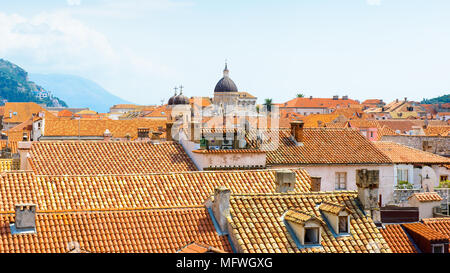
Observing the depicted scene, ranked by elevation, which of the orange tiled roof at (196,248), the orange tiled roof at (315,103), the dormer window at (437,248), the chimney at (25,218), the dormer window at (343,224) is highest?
the orange tiled roof at (315,103)

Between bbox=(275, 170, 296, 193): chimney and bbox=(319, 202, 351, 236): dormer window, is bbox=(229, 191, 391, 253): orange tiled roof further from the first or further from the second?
bbox=(275, 170, 296, 193): chimney

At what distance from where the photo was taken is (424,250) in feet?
58.4

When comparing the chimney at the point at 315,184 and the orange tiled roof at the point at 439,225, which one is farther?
the chimney at the point at 315,184

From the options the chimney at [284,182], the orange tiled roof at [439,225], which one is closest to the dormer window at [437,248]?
the orange tiled roof at [439,225]

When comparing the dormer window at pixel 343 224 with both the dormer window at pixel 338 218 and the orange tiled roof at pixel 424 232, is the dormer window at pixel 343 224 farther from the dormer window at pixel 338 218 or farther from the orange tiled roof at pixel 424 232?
the orange tiled roof at pixel 424 232

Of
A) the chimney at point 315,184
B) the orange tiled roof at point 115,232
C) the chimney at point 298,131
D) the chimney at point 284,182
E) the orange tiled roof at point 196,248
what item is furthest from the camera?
the chimney at point 298,131

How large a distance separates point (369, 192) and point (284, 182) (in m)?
4.14

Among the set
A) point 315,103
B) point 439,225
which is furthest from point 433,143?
point 315,103

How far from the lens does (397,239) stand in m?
18.1

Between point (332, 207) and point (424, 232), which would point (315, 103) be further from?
point (332, 207)

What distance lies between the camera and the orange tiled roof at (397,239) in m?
17.7

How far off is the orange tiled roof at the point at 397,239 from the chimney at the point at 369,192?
3.88 feet

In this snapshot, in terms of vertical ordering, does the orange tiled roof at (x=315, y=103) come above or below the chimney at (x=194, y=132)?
above

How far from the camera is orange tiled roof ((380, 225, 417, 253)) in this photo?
1772 cm
